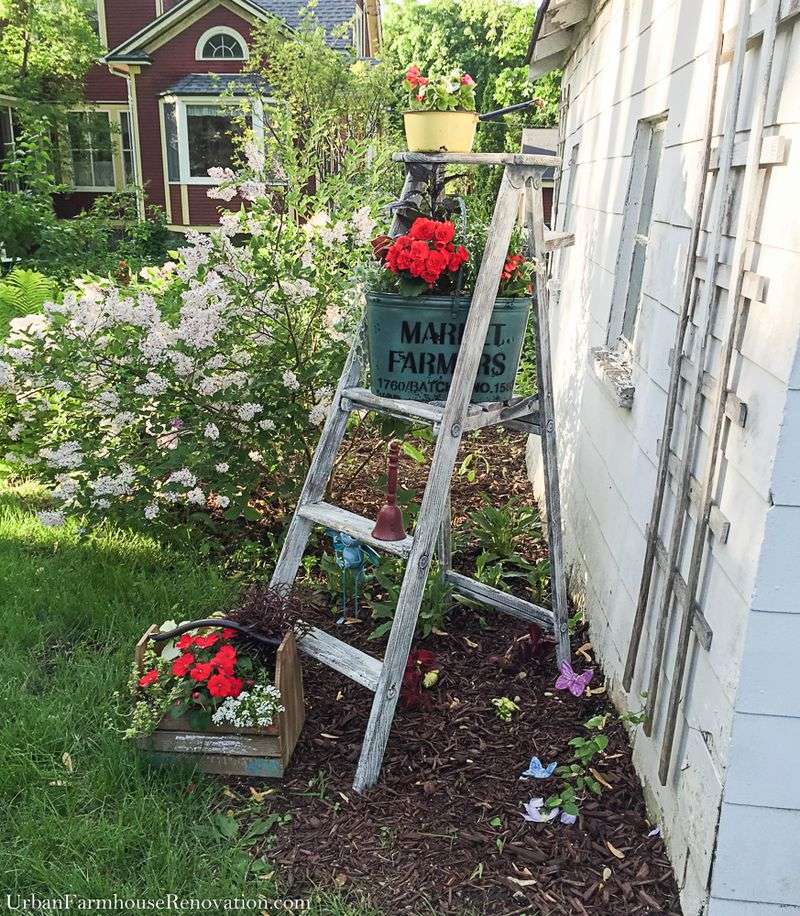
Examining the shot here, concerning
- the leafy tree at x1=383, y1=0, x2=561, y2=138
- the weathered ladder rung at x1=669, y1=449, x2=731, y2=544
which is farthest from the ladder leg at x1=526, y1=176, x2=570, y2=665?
the leafy tree at x1=383, y1=0, x2=561, y2=138

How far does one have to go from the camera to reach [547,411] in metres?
3.21

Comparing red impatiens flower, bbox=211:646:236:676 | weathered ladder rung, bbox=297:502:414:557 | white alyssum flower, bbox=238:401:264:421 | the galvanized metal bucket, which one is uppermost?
the galvanized metal bucket

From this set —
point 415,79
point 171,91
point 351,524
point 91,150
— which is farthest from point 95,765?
point 91,150

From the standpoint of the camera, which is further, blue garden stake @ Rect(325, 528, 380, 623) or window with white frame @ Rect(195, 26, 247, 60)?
window with white frame @ Rect(195, 26, 247, 60)

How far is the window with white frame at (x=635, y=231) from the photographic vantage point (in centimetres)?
346

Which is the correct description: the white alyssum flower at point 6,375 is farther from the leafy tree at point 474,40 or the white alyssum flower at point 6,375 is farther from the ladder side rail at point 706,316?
the leafy tree at point 474,40

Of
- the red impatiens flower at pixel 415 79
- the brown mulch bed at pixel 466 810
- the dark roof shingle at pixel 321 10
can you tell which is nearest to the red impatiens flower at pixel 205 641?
the brown mulch bed at pixel 466 810

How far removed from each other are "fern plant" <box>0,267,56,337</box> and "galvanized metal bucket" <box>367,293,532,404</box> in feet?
14.4

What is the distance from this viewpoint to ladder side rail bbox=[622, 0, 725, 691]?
2.27 metres

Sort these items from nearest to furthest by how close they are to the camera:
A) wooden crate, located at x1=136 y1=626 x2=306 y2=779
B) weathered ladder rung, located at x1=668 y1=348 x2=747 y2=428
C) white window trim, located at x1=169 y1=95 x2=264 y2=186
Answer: weathered ladder rung, located at x1=668 y1=348 x2=747 y2=428 < wooden crate, located at x1=136 y1=626 x2=306 y2=779 < white window trim, located at x1=169 y1=95 x2=264 y2=186

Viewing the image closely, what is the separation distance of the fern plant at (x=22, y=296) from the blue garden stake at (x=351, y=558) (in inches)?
149

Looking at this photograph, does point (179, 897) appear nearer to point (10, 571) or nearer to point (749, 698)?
point (749, 698)

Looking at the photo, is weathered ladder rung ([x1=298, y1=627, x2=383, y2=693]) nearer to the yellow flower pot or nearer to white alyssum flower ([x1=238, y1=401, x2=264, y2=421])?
white alyssum flower ([x1=238, y1=401, x2=264, y2=421])

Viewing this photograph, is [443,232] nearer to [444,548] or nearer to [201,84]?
[444,548]
